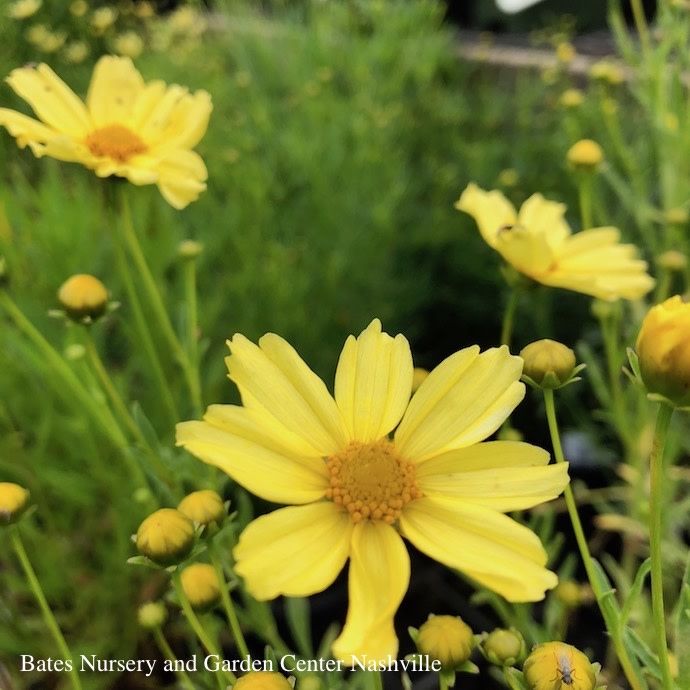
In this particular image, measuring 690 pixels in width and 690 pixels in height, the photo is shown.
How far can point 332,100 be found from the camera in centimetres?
163

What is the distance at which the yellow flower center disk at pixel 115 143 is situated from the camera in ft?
1.83

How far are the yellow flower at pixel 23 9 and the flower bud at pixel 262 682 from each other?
743mm

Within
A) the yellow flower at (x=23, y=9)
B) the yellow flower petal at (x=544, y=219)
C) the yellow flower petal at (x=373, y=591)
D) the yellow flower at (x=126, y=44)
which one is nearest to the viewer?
the yellow flower petal at (x=373, y=591)

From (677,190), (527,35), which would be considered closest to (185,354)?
(677,190)

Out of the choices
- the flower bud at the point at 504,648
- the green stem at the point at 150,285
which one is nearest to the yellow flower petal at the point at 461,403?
the flower bud at the point at 504,648

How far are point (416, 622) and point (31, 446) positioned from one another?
570 mm

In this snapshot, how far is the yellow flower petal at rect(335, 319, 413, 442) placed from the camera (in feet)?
1.25

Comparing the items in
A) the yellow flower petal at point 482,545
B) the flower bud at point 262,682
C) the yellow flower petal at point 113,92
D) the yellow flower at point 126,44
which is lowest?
the flower bud at point 262,682

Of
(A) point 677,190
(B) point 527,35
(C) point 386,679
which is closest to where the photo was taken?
(C) point 386,679

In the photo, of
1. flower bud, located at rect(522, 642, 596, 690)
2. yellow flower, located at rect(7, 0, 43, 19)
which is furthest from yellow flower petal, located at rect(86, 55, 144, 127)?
flower bud, located at rect(522, 642, 596, 690)

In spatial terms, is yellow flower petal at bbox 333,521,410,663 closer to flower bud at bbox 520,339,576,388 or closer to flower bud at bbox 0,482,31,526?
flower bud at bbox 520,339,576,388

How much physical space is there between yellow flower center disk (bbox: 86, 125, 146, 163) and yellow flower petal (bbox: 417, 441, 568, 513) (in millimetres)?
335

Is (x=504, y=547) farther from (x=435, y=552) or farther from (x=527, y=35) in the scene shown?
(x=527, y=35)

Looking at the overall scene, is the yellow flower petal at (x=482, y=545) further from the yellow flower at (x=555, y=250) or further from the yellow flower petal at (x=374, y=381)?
the yellow flower at (x=555, y=250)
